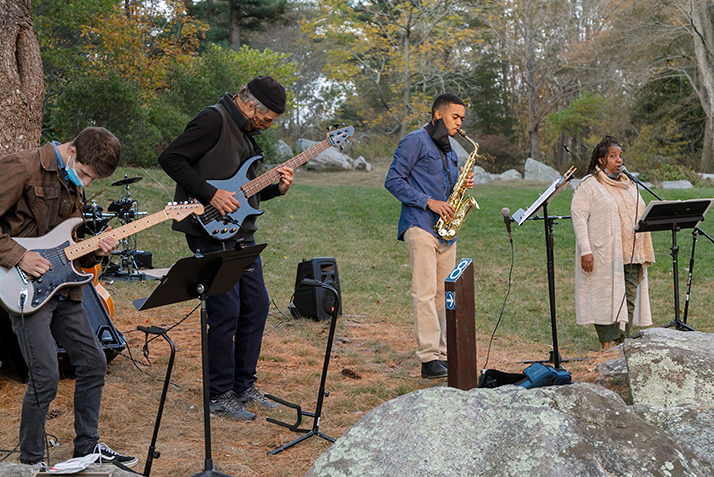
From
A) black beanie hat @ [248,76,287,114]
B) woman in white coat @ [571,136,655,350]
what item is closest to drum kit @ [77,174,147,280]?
black beanie hat @ [248,76,287,114]

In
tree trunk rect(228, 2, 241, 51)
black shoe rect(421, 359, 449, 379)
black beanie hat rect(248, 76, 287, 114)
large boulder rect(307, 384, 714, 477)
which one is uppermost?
tree trunk rect(228, 2, 241, 51)

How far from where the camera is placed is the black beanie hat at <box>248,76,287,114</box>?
458cm

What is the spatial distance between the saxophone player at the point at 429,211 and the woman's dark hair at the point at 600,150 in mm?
1613

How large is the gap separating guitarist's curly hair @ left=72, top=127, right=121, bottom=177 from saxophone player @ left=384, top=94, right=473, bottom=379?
2.65 meters

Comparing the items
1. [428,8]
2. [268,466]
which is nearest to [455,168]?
[268,466]

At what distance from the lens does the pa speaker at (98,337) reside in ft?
15.9

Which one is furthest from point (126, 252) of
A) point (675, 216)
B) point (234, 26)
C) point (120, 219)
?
point (234, 26)

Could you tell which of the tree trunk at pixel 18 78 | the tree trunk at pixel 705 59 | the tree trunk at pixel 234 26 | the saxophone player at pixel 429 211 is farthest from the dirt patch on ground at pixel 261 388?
the tree trunk at pixel 234 26

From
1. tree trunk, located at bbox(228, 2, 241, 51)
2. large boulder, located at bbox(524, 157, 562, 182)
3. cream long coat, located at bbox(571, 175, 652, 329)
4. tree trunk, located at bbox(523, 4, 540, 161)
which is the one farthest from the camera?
tree trunk, located at bbox(523, 4, 540, 161)

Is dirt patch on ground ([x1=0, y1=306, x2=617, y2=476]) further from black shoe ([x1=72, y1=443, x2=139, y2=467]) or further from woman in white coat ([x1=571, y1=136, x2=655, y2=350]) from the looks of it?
woman in white coat ([x1=571, y1=136, x2=655, y2=350])

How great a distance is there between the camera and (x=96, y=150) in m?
3.50

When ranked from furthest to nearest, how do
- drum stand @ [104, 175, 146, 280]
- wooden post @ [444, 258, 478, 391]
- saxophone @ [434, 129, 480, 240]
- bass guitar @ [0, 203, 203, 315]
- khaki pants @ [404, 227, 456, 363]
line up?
drum stand @ [104, 175, 146, 280] < saxophone @ [434, 129, 480, 240] < khaki pants @ [404, 227, 456, 363] < wooden post @ [444, 258, 478, 391] < bass guitar @ [0, 203, 203, 315]

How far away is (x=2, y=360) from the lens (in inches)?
193

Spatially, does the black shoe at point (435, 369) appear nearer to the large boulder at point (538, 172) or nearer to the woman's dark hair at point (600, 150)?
the woman's dark hair at point (600, 150)
